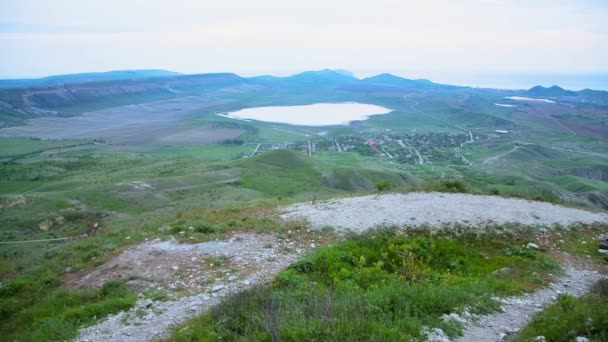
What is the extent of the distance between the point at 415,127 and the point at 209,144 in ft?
232

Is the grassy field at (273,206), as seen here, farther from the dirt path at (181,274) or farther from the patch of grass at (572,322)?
the dirt path at (181,274)

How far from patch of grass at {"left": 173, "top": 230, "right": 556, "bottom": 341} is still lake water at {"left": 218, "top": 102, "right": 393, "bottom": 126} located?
13055 centimetres

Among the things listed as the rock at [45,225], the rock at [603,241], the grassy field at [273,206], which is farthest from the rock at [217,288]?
the rock at [45,225]

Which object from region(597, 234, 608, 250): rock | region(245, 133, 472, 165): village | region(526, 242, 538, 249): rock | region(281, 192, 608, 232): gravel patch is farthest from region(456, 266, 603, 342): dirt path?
region(245, 133, 472, 165): village

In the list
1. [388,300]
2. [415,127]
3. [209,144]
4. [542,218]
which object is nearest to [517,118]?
[415,127]

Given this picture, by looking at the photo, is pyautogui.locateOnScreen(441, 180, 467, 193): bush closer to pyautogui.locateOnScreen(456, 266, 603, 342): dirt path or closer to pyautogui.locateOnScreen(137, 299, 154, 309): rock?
pyautogui.locateOnScreen(456, 266, 603, 342): dirt path

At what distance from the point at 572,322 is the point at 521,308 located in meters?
1.69

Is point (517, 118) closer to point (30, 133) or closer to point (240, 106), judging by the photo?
point (240, 106)

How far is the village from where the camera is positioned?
8700cm

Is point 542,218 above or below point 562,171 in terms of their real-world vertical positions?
above

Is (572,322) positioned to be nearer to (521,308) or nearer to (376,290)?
(521,308)

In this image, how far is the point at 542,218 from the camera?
1397 cm

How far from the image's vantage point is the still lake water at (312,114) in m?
149

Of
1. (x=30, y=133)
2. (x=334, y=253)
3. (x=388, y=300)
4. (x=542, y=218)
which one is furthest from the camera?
(x=30, y=133)
